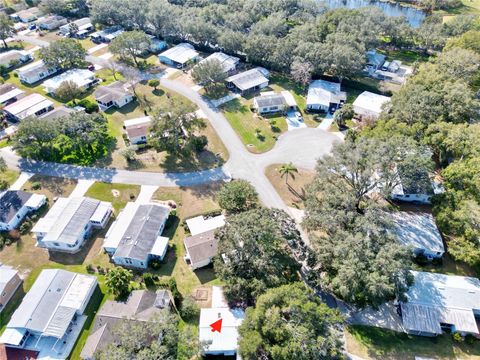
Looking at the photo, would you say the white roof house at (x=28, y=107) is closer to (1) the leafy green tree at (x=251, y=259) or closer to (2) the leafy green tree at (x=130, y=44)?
(2) the leafy green tree at (x=130, y=44)

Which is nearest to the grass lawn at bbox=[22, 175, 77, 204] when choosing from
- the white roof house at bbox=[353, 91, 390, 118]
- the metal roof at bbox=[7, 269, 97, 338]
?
the metal roof at bbox=[7, 269, 97, 338]

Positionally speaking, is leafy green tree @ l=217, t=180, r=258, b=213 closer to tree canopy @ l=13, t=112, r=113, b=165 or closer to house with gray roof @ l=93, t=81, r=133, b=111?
tree canopy @ l=13, t=112, r=113, b=165

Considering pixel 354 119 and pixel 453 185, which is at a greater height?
pixel 453 185

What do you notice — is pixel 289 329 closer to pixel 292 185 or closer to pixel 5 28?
pixel 292 185

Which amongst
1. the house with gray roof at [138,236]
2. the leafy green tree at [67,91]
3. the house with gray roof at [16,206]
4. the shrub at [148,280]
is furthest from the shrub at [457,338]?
the leafy green tree at [67,91]

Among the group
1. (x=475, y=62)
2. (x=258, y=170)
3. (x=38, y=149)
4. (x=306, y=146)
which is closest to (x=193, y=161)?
(x=258, y=170)

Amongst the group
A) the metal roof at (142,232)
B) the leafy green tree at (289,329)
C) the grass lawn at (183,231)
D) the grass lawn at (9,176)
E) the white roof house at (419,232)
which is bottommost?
the grass lawn at (9,176)

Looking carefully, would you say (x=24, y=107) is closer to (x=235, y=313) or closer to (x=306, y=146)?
(x=306, y=146)
